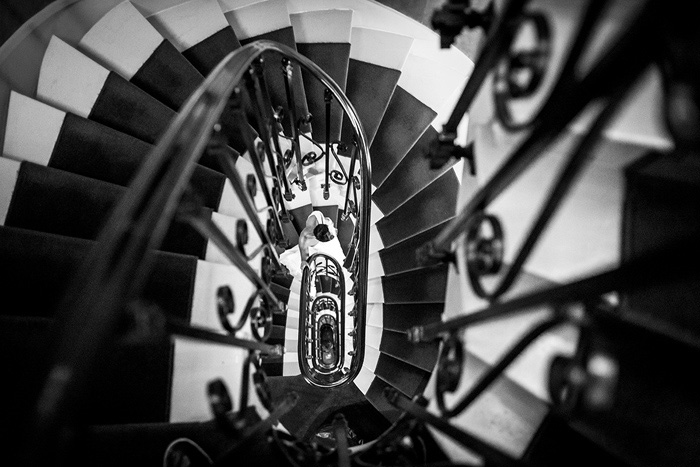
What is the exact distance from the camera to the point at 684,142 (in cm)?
80

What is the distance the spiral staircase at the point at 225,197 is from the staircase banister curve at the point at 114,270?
0.02 meters

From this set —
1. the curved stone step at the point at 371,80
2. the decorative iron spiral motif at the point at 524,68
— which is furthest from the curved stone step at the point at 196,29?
the decorative iron spiral motif at the point at 524,68

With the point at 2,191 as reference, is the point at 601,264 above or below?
below

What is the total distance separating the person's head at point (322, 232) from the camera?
16.2 ft

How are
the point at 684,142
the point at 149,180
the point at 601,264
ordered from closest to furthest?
1. the point at 684,142
2. the point at 149,180
3. the point at 601,264

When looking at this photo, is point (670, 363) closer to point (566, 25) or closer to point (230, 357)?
point (566, 25)

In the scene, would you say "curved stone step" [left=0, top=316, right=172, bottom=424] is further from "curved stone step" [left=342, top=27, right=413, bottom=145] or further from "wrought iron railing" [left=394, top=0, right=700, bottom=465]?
"curved stone step" [left=342, top=27, right=413, bottom=145]

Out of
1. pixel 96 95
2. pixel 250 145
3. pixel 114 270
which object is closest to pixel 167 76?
pixel 96 95

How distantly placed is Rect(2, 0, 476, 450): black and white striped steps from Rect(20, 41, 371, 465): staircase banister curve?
1218 millimetres

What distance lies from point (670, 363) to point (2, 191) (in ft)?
9.74

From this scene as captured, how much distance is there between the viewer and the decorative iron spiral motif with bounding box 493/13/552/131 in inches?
42.6

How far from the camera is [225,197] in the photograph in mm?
2873

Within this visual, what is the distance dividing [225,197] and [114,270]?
2.09 metres

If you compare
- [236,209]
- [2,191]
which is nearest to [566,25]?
[236,209]
